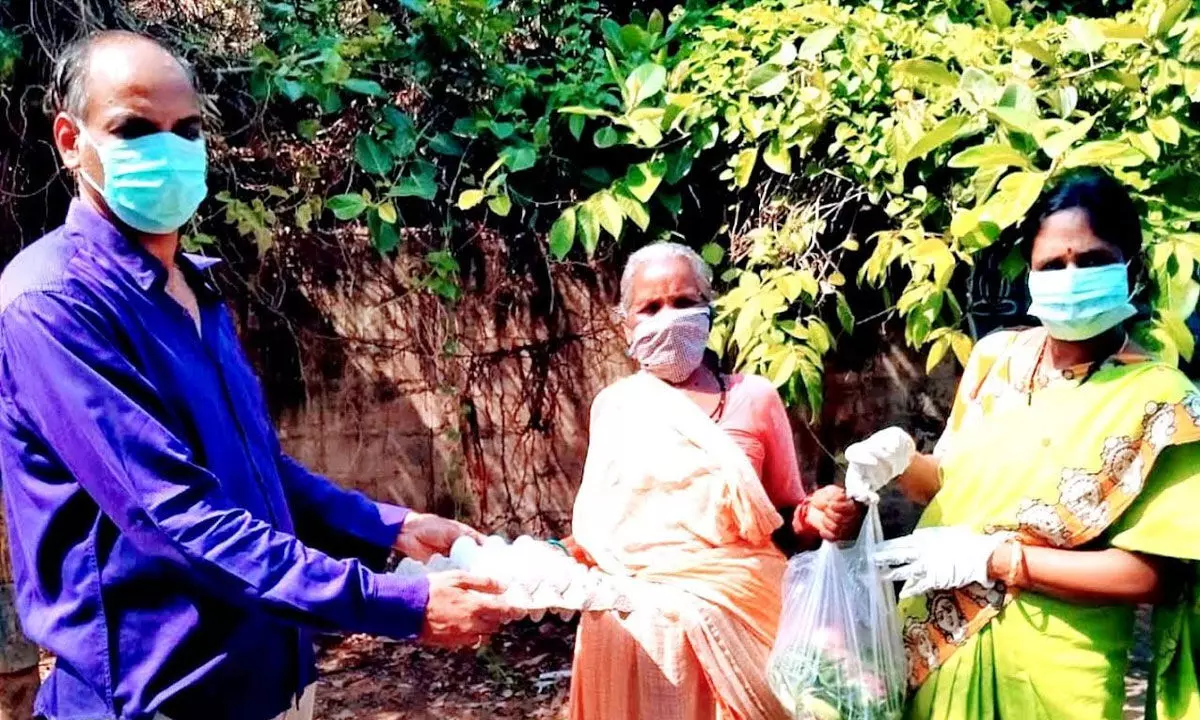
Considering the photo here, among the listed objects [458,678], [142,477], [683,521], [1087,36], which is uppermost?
[1087,36]

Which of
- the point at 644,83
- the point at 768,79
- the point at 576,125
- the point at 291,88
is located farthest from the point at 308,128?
the point at 768,79

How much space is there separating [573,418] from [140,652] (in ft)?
9.52

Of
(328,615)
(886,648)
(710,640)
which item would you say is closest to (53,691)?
(328,615)

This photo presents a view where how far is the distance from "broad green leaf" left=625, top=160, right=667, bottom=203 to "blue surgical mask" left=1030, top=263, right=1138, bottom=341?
1636 millimetres

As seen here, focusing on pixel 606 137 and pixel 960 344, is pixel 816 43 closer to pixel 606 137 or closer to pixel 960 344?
pixel 606 137

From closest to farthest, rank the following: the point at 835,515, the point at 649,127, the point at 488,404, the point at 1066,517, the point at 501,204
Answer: the point at 1066,517 < the point at 835,515 < the point at 649,127 < the point at 501,204 < the point at 488,404

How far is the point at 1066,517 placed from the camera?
173 cm

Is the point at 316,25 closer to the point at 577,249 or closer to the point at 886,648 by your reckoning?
the point at 577,249

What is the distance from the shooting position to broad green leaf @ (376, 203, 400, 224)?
133 inches

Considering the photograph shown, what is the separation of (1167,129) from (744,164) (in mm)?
1219

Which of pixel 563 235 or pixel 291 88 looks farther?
pixel 291 88

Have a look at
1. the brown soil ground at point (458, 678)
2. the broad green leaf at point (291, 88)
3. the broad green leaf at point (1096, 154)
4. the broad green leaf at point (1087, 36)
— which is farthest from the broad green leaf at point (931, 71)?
the brown soil ground at point (458, 678)

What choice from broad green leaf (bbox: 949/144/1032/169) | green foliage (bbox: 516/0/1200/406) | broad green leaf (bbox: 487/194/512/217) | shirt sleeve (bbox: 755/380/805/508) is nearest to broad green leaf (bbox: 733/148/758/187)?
green foliage (bbox: 516/0/1200/406)

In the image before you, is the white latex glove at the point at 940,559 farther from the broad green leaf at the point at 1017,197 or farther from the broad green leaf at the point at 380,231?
the broad green leaf at the point at 380,231
